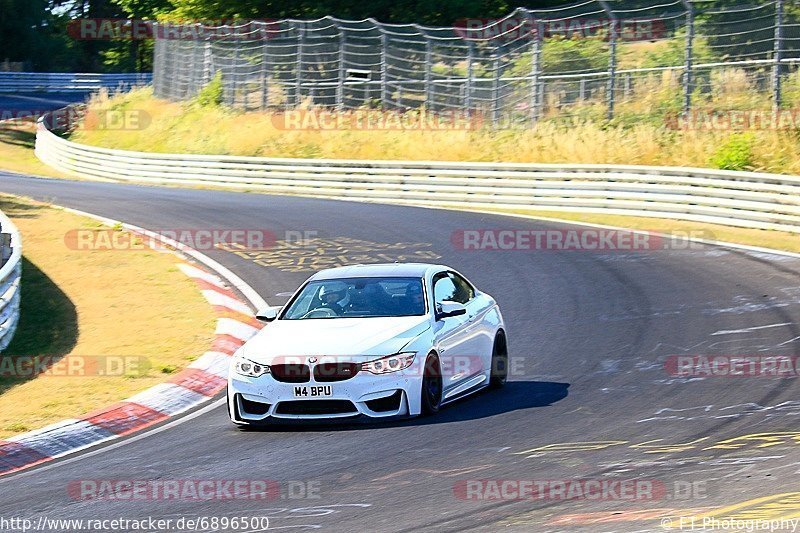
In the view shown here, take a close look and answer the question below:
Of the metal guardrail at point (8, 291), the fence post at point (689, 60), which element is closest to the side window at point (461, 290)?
the metal guardrail at point (8, 291)

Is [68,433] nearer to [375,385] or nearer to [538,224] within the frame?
[375,385]

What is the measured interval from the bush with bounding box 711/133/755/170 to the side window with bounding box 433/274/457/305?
1409 cm

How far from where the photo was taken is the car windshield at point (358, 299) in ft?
35.8

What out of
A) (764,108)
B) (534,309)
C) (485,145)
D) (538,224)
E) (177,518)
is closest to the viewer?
(177,518)

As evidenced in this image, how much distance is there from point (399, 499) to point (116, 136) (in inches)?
1614

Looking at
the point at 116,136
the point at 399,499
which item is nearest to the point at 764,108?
the point at 399,499

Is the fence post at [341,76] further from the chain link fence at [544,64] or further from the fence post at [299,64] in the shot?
the fence post at [299,64]

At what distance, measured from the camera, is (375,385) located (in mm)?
9844

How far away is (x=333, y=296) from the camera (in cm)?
1120
